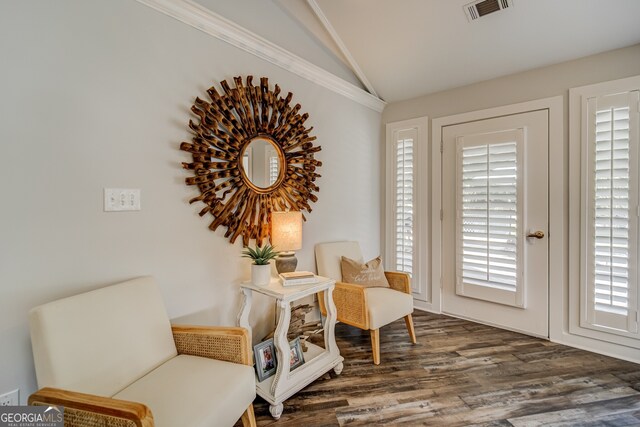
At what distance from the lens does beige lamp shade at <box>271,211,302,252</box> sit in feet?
6.88

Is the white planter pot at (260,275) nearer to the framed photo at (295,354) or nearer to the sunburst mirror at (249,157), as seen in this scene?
the sunburst mirror at (249,157)

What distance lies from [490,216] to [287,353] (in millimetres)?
2228

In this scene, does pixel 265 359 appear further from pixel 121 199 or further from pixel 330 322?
pixel 121 199

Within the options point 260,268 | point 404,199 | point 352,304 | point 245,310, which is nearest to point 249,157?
point 260,268

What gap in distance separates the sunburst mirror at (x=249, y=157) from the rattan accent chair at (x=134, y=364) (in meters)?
0.68

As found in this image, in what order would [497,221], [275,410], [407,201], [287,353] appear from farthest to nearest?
[407,201], [497,221], [287,353], [275,410]

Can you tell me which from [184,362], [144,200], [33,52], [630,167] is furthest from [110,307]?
[630,167]

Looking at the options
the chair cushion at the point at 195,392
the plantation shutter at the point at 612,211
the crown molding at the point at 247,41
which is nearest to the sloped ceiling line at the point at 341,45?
the crown molding at the point at 247,41

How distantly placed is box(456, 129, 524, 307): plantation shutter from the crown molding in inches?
54.9

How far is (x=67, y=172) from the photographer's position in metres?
1.41

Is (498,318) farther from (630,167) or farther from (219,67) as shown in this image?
(219,67)

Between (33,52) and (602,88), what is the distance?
3602 mm

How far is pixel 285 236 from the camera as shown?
6.89ft

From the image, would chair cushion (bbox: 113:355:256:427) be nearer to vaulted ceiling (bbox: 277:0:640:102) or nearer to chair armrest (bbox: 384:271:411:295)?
chair armrest (bbox: 384:271:411:295)
